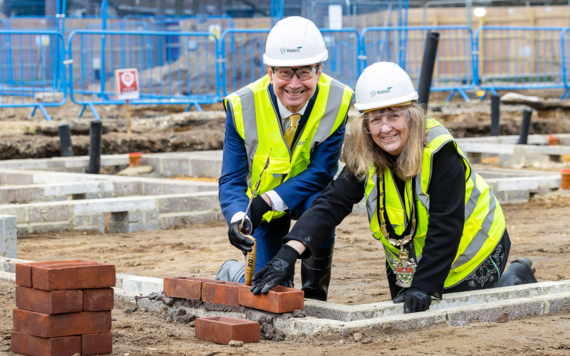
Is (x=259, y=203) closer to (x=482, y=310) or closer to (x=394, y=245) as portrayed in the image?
(x=394, y=245)

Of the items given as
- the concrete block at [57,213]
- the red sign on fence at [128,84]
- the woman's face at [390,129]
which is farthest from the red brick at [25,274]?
the red sign on fence at [128,84]

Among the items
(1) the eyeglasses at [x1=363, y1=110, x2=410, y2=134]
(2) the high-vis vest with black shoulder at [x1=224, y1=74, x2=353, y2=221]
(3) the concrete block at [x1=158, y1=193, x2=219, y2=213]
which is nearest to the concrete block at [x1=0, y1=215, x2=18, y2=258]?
(3) the concrete block at [x1=158, y1=193, x2=219, y2=213]

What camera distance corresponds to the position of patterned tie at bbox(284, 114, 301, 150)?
4.29 m

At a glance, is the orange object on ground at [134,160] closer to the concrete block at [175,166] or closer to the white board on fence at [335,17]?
the concrete block at [175,166]

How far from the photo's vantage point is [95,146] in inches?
402

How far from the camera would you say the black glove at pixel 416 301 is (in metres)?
3.78

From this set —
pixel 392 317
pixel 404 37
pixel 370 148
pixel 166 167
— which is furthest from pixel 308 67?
pixel 404 37

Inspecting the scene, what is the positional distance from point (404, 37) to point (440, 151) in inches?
543

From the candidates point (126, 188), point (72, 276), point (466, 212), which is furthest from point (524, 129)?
point (72, 276)

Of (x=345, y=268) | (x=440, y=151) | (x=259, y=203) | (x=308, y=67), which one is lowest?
(x=345, y=268)

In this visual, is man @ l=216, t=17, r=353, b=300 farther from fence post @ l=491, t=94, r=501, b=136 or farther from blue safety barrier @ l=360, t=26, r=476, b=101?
blue safety barrier @ l=360, t=26, r=476, b=101

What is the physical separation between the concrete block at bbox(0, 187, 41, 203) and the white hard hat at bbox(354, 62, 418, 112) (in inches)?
188

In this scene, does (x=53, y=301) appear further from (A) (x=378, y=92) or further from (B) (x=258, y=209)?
(A) (x=378, y=92)

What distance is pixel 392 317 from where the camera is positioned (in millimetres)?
3664
